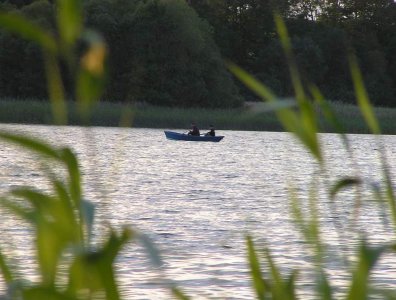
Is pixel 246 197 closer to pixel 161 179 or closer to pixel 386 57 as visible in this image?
pixel 161 179

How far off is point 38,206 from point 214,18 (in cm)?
5949

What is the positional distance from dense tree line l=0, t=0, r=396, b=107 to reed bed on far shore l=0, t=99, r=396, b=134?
1561 millimetres

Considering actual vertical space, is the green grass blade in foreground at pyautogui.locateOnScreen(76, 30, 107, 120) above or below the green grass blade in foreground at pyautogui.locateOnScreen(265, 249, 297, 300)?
above

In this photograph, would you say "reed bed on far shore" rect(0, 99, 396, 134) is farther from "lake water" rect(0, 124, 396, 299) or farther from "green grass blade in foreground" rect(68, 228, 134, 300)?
"green grass blade in foreground" rect(68, 228, 134, 300)

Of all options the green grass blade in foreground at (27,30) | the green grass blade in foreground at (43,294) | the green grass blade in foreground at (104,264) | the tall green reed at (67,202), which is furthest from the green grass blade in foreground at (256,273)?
the green grass blade in foreground at (27,30)

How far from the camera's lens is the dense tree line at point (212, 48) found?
47.0m

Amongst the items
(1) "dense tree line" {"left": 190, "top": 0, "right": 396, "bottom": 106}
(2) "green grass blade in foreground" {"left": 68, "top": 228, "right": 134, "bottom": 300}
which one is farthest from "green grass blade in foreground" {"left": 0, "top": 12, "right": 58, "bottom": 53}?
(1) "dense tree line" {"left": 190, "top": 0, "right": 396, "bottom": 106}

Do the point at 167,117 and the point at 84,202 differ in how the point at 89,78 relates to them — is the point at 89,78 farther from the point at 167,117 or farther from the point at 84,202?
the point at 167,117

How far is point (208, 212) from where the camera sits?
486 inches

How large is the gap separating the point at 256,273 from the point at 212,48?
4783 centimetres

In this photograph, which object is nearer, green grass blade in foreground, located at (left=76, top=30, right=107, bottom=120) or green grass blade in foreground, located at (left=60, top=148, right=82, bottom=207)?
green grass blade in foreground, located at (left=76, top=30, right=107, bottom=120)

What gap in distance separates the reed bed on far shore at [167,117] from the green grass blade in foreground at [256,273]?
3323 cm

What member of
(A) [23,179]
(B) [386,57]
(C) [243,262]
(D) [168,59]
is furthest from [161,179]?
(B) [386,57]

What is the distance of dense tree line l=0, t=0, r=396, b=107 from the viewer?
4700 centimetres
